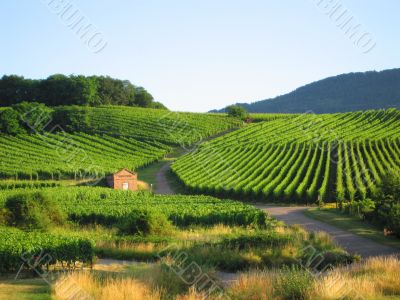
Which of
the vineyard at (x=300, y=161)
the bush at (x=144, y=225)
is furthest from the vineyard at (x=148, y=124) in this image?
the bush at (x=144, y=225)

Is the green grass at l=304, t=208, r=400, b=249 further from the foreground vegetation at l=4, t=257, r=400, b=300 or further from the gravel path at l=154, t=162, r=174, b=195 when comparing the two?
the gravel path at l=154, t=162, r=174, b=195

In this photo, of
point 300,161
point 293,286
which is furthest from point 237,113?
point 293,286

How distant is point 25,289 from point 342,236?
705 inches

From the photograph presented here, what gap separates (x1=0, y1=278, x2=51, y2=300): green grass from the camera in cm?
1042

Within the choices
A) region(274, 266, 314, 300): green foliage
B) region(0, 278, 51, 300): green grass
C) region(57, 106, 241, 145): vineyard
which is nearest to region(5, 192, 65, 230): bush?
region(0, 278, 51, 300): green grass

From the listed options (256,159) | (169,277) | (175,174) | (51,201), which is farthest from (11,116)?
(169,277)

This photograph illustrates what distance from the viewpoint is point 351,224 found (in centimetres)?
2902

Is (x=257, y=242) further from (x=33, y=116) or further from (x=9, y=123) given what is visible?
(x=33, y=116)

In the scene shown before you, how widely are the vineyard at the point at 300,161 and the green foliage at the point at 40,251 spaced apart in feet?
86.5

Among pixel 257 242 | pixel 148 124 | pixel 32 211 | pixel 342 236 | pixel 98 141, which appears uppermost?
pixel 148 124

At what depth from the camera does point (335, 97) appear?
16812 centimetres

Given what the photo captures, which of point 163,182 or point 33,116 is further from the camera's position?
point 33,116

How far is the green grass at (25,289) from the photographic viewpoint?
10417mm

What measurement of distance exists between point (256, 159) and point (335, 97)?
11698 centimetres
